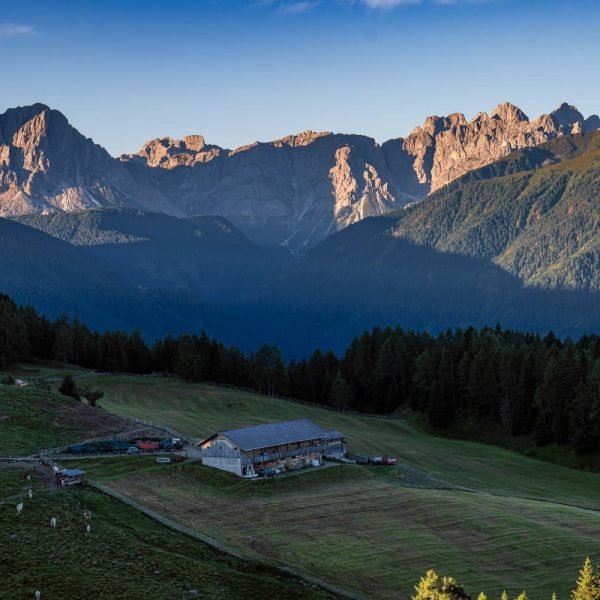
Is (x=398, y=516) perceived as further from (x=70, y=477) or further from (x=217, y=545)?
(x=70, y=477)

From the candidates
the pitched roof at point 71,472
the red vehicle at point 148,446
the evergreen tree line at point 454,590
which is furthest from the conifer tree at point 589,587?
the red vehicle at point 148,446

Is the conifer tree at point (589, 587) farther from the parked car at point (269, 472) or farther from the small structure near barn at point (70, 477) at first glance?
the parked car at point (269, 472)

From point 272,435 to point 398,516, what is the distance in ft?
73.0

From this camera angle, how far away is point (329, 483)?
7812cm

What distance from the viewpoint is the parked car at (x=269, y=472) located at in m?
78.4

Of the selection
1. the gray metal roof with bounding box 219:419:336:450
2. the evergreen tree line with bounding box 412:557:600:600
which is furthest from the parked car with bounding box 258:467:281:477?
the evergreen tree line with bounding box 412:557:600:600

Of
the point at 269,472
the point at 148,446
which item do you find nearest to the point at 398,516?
the point at 269,472

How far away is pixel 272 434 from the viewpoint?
84.6 m

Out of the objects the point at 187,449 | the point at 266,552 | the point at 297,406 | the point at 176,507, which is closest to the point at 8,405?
the point at 187,449

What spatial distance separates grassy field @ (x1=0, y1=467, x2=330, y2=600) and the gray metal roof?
20822 millimetres

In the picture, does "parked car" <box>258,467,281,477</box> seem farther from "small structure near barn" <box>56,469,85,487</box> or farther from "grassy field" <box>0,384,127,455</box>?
"grassy field" <box>0,384,127,455</box>

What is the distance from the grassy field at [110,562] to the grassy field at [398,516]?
3727 millimetres

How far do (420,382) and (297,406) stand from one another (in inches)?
983

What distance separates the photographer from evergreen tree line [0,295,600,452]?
121 meters
